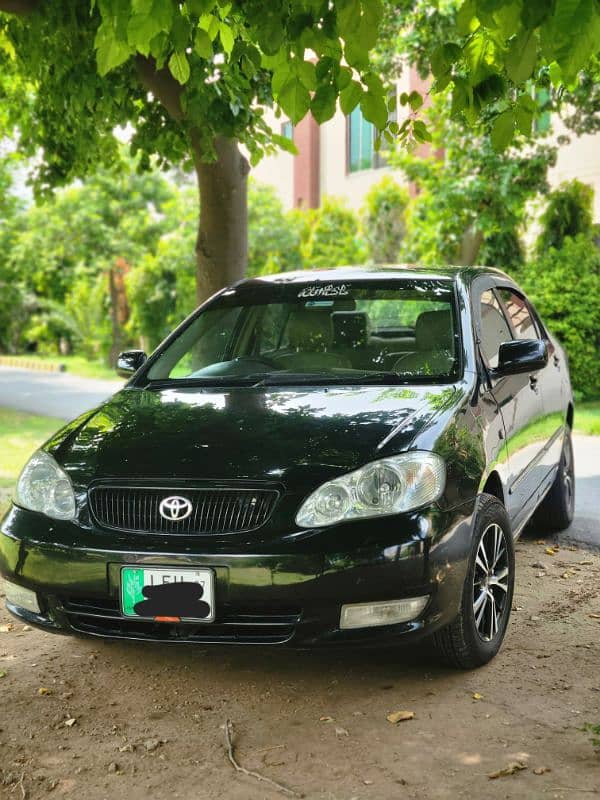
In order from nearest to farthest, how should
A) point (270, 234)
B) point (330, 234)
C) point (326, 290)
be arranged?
point (326, 290) < point (330, 234) < point (270, 234)

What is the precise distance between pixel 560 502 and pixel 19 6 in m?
4.65

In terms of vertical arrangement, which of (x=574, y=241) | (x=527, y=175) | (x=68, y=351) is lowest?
(x=68, y=351)

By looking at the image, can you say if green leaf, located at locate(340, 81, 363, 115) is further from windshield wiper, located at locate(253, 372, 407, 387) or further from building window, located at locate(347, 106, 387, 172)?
building window, located at locate(347, 106, 387, 172)

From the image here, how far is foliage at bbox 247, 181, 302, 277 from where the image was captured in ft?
73.9

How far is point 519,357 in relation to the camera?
4.72 m

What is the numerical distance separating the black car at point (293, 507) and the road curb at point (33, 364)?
22.4 m

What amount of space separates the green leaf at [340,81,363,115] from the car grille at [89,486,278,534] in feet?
4.49

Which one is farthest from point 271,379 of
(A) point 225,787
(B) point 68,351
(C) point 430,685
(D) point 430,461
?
(B) point 68,351

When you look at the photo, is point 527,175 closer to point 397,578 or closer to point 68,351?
point 397,578

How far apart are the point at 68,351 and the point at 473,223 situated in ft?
69.9

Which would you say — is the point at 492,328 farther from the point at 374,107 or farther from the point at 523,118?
the point at 374,107

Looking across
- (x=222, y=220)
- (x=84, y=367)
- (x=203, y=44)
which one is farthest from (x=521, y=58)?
(x=84, y=367)

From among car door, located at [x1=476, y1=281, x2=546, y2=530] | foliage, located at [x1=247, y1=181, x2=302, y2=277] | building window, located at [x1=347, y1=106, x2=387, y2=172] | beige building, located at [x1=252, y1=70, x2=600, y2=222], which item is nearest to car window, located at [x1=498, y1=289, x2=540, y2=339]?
car door, located at [x1=476, y1=281, x2=546, y2=530]

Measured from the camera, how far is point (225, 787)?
3.21 meters
